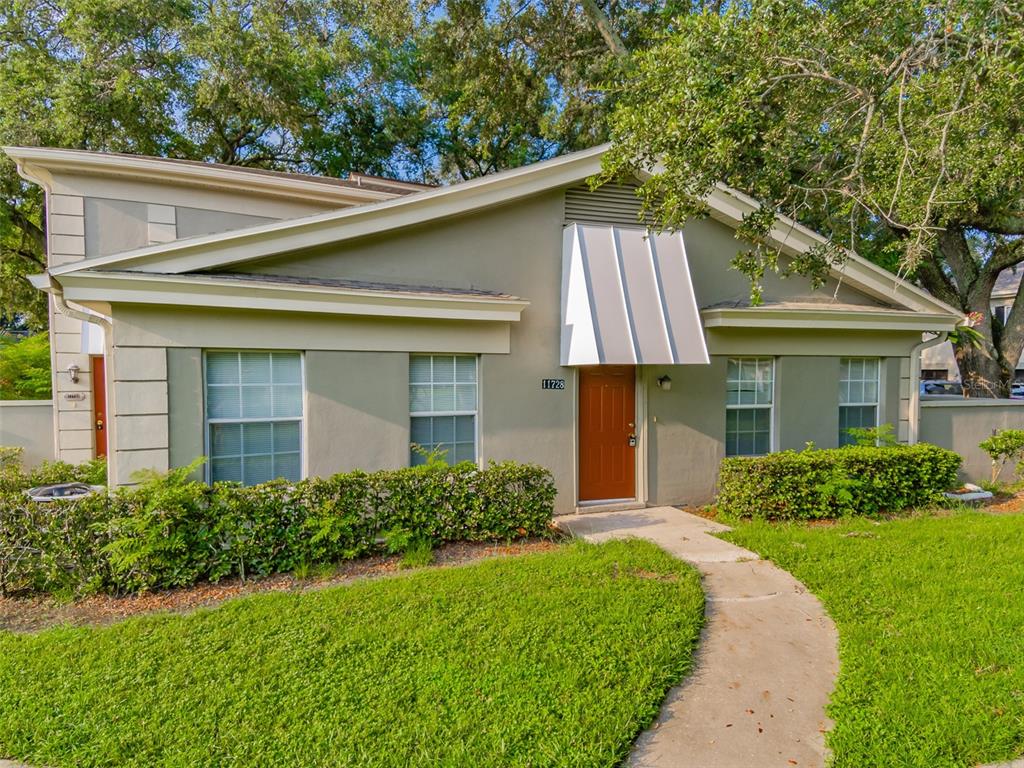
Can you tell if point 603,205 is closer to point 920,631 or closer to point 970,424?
point 920,631

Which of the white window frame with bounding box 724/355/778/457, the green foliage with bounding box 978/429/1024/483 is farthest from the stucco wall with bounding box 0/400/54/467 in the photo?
the green foliage with bounding box 978/429/1024/483

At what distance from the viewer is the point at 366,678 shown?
147 inches

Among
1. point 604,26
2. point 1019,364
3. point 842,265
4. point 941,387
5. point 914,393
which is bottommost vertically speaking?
point 941,387

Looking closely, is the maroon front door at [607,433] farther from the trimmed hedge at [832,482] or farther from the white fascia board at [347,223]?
the white fascia board at [347,223]

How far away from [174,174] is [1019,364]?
128ft

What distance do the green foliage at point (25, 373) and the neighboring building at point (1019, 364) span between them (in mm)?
37710

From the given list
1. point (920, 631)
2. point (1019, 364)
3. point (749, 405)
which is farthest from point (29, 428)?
point (1019, 364)

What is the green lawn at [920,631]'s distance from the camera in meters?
3.21

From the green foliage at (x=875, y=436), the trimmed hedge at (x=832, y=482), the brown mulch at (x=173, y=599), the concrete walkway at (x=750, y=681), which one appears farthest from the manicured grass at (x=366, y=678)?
the green foliage at (x=875, y=436)

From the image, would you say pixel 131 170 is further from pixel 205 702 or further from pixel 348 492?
pixel 205 702

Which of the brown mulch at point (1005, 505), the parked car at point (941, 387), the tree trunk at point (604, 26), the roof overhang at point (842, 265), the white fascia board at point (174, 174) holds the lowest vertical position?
the brown mulch at point (1005, 505)

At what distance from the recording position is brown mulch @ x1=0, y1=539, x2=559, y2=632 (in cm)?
483

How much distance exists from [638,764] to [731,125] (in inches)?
233

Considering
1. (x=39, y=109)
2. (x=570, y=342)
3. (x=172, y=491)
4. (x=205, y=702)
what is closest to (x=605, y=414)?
(x=570, y=342)
